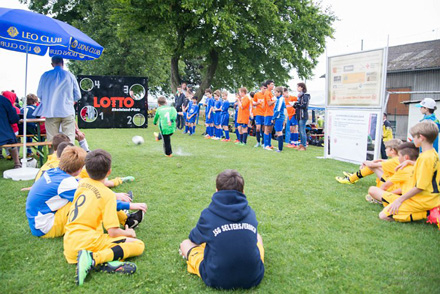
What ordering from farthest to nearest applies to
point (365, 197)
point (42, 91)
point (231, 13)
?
point (231, 13)
point (42, 91)
point (365, 197)

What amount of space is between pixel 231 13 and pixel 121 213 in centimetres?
1912

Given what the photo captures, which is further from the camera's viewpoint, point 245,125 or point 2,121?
point 245,125

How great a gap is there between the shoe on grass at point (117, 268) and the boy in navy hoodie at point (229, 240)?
2.33 ft

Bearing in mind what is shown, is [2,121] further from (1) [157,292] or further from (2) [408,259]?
(2) [408,259]

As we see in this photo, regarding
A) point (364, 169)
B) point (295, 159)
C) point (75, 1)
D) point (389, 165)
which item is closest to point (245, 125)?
point (295, 159)

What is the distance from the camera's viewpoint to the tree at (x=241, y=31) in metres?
20.1

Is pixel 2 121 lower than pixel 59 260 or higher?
higher

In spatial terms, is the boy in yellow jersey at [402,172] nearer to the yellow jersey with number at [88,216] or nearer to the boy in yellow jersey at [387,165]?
the boy in yellow jersey at [387,165]

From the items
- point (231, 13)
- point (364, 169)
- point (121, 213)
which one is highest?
point (231, 13)

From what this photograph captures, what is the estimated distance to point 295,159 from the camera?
9727 millimetres

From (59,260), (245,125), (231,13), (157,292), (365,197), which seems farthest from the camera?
(231,13)

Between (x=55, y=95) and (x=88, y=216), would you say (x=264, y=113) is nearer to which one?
(x=55, y=95)

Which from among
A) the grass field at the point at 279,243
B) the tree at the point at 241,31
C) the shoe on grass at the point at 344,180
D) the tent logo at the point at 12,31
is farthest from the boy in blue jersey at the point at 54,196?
the tree at the point at 241,31

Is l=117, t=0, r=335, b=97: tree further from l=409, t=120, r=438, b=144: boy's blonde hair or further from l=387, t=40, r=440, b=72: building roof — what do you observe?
l=409, t=120, r=438, b=144: boy's blonde hair
